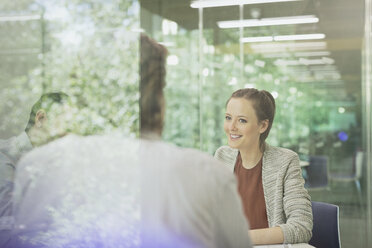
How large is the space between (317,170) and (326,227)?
1938 millimetres

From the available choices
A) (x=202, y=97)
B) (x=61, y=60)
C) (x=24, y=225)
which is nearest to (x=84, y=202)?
(x=24, y=225)

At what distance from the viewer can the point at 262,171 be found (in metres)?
2.30

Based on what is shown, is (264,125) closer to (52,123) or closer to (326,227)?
(326,227)

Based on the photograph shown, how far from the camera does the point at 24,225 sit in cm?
181

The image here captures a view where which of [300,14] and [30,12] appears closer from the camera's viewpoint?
[30,12]

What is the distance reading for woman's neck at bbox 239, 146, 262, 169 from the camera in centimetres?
235

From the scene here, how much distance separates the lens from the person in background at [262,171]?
216 cm

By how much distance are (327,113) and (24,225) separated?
340 centimetres

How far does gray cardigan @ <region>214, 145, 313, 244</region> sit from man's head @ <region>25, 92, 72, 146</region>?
0.88 metres

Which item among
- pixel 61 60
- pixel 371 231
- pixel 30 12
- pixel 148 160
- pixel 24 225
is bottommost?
pixel 371 231

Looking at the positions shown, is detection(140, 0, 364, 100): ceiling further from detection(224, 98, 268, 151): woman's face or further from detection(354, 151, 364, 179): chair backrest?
detection(224, 98, 268, 151): woman's face

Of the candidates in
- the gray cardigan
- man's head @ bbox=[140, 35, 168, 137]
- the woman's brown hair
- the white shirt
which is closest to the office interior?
the woman's brown hair

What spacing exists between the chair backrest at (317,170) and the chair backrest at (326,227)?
1865 millimetres

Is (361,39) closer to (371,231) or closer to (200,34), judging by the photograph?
(200,34)
